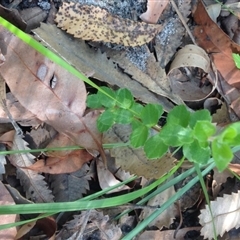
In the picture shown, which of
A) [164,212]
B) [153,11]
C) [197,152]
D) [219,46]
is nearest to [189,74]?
[219,46]

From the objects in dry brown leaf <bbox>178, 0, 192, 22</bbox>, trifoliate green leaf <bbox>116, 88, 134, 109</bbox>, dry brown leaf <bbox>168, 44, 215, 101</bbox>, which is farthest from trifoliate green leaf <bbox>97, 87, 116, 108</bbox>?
dry brown leaf <bbox>178, 0, 192, 22</bbox>

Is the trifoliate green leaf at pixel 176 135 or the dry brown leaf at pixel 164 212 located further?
the dry brown leaf at pixel 164 212

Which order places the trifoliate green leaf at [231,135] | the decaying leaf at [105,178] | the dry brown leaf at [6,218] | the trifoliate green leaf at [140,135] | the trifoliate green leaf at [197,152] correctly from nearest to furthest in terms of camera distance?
1. the trifoliate green leaf at [231,135]
2. the trifoliate green leaf at [197,152]
3. the trifoliate green leaf at [140,135]
4. the dry brown leaf at [6,218]
5. the decaying leaf at [105,178]

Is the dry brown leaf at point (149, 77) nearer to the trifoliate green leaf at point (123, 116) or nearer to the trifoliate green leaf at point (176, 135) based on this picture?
the trifoliate green leaf at point (123, 116)

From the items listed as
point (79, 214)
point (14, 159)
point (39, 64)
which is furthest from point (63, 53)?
point (79, 214)

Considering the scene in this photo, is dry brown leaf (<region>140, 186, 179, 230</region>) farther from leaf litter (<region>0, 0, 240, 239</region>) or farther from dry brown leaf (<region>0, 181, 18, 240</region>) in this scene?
dry brown leaf (<region>0, 181, 18, 240</region>)

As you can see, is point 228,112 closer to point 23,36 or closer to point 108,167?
point 108,167

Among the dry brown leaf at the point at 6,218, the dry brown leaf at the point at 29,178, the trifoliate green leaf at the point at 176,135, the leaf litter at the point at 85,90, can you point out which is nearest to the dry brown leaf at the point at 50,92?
the leaf litter at the point at 85,90
